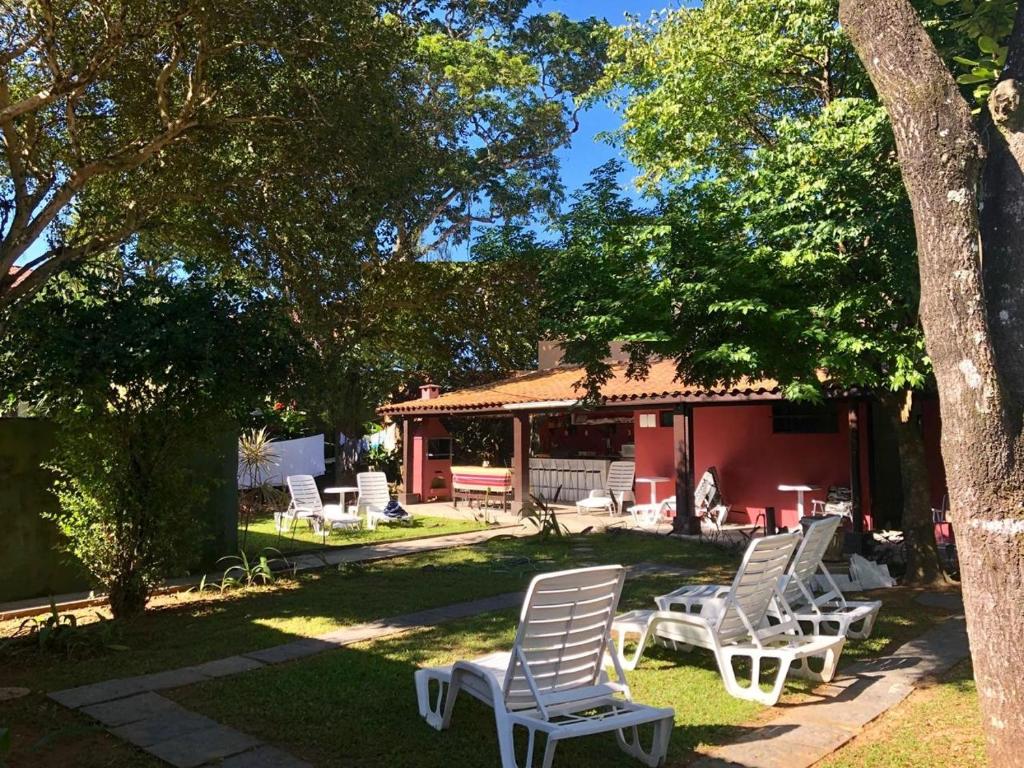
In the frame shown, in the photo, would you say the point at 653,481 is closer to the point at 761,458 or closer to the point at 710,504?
the point at 710,504

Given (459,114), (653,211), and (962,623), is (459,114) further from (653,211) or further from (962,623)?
(962,623)

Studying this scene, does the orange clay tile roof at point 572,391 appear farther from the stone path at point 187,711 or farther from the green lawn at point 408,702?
the stone path at point 187,711

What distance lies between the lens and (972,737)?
4.42 metres

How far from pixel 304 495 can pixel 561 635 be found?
1060cm

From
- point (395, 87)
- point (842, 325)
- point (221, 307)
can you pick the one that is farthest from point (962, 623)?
point (395, 87)

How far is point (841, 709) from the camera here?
4887 mm

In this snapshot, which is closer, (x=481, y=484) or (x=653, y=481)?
(x=653, y=481)

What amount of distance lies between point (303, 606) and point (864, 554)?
709 cm

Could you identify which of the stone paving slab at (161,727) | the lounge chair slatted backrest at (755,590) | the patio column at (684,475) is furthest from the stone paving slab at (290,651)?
the patio column at (684,475)

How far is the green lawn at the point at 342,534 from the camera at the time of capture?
1267 cm

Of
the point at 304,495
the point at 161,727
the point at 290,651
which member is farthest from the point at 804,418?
the point at 161,727

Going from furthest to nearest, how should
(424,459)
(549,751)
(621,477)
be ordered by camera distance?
(424,459), (621,477), (549,751)

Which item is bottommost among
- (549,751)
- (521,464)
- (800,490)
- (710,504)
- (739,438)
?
(549,751)

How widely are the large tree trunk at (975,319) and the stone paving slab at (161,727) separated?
4.10m
